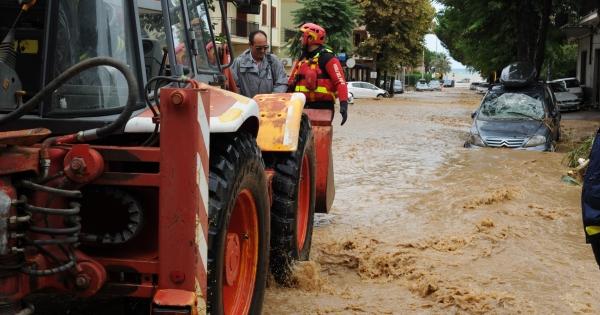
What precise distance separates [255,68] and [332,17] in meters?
34.1

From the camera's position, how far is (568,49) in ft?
162

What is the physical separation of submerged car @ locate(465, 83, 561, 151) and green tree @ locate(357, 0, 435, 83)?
125ft

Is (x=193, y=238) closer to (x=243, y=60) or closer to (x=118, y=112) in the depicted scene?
(x=118, y=112)

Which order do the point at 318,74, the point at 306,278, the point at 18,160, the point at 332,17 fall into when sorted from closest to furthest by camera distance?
the point at 18,160
the point at 306,278
the point at 318,74
the point at 332,17

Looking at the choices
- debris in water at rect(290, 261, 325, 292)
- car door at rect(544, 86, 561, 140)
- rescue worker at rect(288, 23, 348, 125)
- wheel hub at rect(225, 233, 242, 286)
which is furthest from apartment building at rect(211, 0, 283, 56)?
wheel hub at rect(225, 233, 242, 286)

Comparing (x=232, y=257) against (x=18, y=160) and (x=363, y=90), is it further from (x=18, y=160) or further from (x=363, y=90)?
(x=363, y=90)

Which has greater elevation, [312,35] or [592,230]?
[312,35]

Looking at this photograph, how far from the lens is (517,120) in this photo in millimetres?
15281

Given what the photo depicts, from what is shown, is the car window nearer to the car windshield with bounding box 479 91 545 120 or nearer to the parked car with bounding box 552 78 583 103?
the parked car with bounding box 552 78 583 103

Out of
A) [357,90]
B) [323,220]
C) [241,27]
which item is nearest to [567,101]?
[357,90]

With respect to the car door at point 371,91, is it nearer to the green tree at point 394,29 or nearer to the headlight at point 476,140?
the green tree at point 394,29

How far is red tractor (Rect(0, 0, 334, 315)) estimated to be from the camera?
2.86 metres

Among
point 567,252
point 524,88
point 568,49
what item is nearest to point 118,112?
point 567,252

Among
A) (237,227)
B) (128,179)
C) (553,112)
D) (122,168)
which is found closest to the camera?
(128,179)
